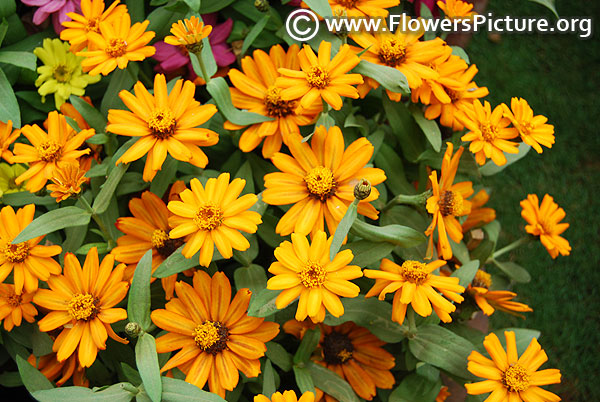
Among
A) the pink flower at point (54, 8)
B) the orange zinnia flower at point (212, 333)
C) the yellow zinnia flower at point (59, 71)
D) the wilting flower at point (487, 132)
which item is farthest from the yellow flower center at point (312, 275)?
the pink flower at point (54, 8)

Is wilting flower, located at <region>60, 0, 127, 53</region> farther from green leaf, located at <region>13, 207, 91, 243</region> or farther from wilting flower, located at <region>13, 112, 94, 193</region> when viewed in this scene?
green leaf, located at <region>13, 207, 91, 243</region>

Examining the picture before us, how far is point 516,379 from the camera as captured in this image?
0.85m

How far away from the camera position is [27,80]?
44.3 inches

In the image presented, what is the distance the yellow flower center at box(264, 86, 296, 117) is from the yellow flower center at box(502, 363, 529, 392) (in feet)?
1.72

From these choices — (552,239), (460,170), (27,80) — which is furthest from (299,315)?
(27,80)

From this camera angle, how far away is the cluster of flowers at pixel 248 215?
81 cm

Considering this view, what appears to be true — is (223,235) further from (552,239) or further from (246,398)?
(552,239)

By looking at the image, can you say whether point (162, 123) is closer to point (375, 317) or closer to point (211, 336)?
point (211, 336)

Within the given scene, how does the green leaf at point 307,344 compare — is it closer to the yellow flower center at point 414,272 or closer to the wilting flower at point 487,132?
the yellow flower center at point 414,272

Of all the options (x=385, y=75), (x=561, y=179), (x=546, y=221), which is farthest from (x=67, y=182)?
(x=561, y=179)

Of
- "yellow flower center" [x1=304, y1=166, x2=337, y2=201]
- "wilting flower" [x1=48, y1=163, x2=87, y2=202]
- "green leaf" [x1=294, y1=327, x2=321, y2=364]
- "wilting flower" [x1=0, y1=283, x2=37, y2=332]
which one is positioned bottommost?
"wilting flower" [x1=0, y1=283, x2=37, y2=332]

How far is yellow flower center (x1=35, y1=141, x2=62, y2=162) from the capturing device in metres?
0.92

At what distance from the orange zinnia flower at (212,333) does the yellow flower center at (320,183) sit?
0.18 m

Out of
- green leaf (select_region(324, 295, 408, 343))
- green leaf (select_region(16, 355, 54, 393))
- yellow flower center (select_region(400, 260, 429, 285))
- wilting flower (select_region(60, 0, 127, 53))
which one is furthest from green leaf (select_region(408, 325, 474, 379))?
wilting flower (select_region(60, 0, 127, 53))
